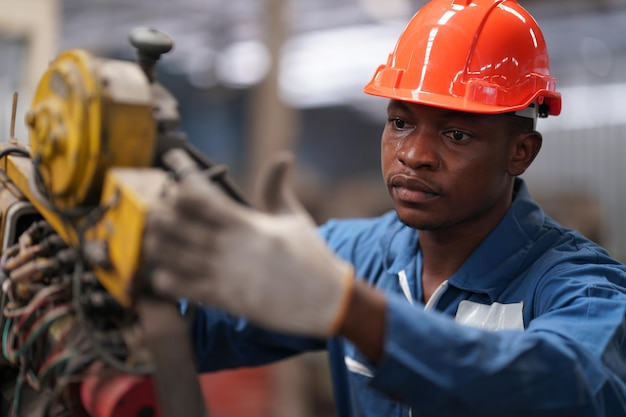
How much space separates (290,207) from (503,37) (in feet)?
A: 3.07

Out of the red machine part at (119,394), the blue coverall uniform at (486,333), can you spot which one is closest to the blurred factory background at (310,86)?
the blue coverall uniform at (486,333)

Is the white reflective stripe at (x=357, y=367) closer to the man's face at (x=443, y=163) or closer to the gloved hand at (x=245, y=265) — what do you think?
the man's face at (x=443, y=163)

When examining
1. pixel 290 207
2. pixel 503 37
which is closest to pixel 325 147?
pixel 503 37

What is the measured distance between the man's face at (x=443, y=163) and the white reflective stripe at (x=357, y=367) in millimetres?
347

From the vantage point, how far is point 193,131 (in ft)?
31.4

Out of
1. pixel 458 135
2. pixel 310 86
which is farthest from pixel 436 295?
pixel 310 86

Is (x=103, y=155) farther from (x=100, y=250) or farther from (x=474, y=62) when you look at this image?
(x=474, y=62)

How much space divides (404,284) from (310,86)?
9.37 metres

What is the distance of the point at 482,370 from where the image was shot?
1127 millimetres

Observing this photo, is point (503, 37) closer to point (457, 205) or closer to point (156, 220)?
point (457, 205)

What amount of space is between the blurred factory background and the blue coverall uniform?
112 inches

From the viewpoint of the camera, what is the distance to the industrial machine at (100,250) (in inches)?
45.0

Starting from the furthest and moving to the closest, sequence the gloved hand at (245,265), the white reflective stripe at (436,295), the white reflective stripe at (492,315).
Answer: the white reflective stripe at (436,295) → the white reflective stripe at (492,315) → the gloved hand at (245,265)

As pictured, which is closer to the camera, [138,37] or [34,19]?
[138,37]
